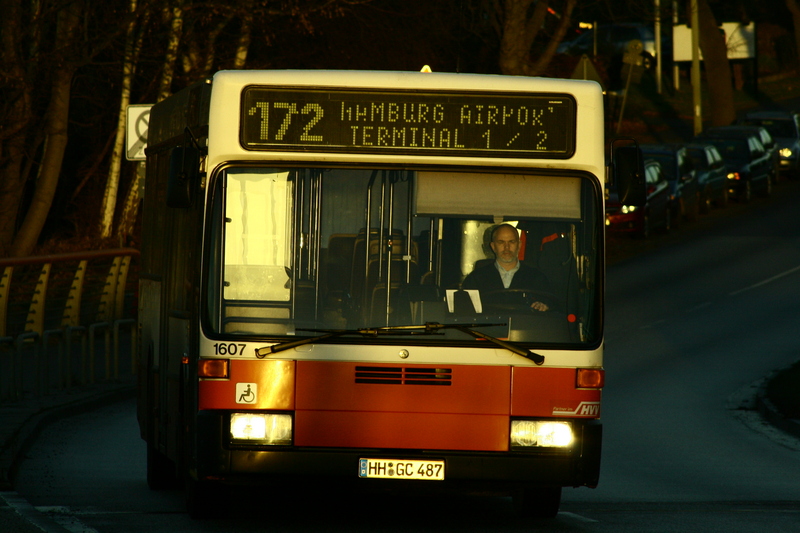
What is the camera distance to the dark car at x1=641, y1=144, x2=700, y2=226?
115 feet

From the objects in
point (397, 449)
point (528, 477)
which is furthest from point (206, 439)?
point (528, 477)

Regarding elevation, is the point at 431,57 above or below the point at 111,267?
above

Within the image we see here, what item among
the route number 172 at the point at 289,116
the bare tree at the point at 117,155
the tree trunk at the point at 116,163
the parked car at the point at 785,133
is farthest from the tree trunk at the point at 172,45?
the parked car at the point at 785,133

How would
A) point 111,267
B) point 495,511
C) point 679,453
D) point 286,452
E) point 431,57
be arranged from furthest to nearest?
point 431,57 → point 111,267 → point 679,453 → point 495,511 → point 286,452

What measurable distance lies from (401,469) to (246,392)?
0.90m

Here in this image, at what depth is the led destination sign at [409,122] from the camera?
7.97 m

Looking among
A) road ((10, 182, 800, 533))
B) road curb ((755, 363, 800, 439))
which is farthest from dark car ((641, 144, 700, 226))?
road curb ((755, 363, 800, 439))

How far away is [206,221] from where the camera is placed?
25.9 ft

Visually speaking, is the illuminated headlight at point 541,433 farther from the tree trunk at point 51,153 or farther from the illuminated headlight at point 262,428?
the tree trunk at point 51,153

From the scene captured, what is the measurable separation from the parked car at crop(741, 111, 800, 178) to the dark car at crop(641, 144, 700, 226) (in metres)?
9.93

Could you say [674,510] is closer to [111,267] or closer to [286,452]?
[286,452]

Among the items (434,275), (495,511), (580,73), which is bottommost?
(495,511)

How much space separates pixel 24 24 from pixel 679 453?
1400 cm

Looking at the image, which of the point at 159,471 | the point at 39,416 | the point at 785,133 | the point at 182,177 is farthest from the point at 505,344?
the point at 785,133
